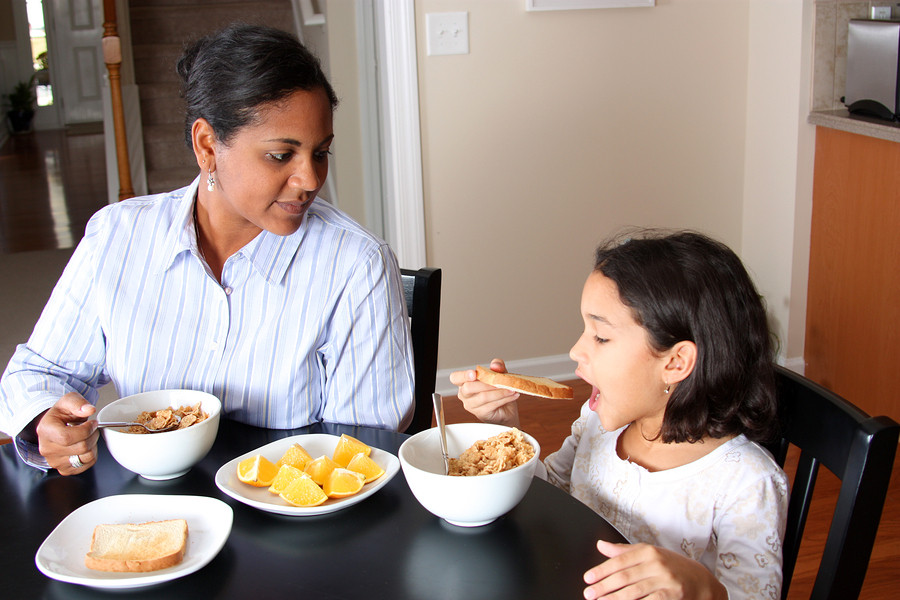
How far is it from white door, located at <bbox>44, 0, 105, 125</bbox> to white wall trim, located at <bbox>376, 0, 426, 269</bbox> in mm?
7209

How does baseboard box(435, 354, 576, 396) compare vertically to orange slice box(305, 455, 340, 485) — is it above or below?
below

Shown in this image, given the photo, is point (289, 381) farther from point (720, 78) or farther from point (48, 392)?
point (720, 78)

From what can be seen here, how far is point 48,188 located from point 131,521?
7.02 metres

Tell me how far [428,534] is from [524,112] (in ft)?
7.46

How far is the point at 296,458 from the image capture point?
43.7 inches

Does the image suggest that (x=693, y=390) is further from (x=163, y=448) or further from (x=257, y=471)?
(x=163, y=448)

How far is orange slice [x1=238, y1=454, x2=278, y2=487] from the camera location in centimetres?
107

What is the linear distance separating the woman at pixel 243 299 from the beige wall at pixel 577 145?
1.67 metres

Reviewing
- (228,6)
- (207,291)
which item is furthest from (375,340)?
(228,6)

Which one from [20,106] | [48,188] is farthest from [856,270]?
[20,106]

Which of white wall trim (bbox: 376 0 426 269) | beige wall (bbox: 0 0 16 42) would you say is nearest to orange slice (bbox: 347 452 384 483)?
white wall trim (bbox: 376 0 426 269)

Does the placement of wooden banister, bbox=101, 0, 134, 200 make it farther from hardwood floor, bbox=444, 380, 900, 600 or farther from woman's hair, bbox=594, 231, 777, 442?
woman's hair, bbox=594, 231, 777, 442

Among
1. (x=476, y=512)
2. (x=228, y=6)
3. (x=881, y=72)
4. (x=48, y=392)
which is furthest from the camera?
(x=228, y=6)

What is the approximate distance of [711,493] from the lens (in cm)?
113
